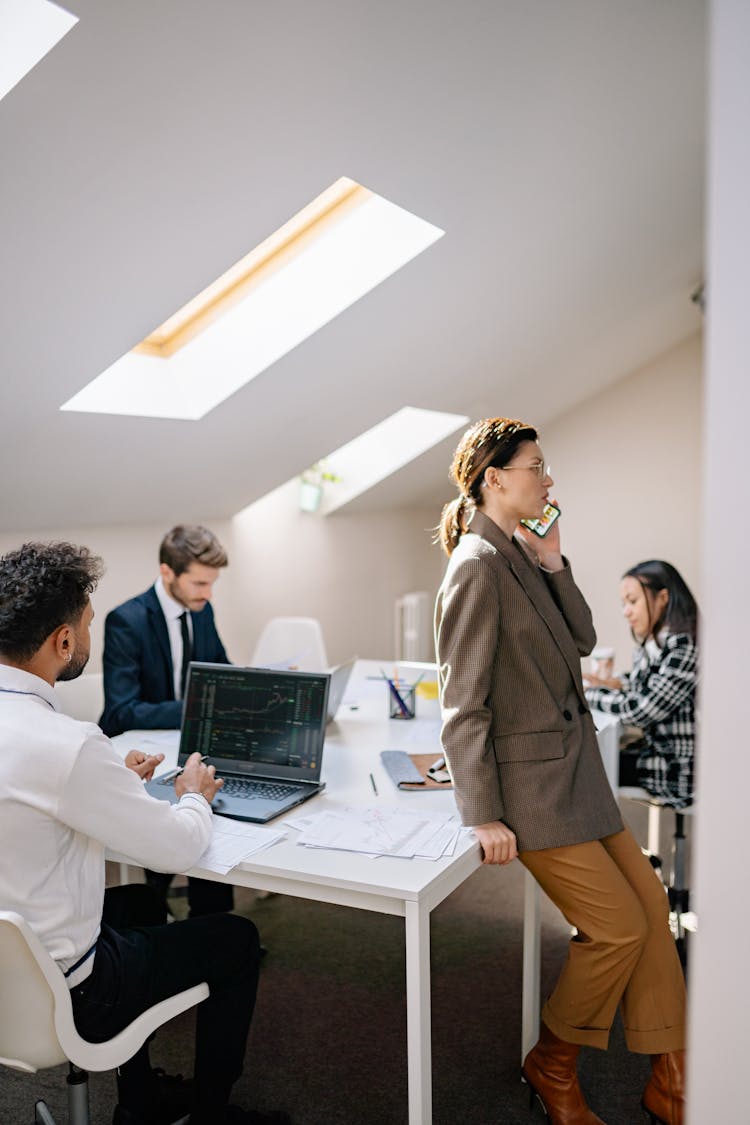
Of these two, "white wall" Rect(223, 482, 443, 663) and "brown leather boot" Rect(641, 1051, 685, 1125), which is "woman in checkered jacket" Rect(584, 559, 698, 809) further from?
"white wall" Rect(223, 482, 443, 663)

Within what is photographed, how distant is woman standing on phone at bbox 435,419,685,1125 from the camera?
77.2 inches

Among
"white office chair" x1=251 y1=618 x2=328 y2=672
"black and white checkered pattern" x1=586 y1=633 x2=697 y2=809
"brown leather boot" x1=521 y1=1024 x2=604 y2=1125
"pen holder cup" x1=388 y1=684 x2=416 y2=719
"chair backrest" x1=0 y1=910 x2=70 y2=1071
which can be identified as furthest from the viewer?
"white office chair" x1=251 y1=618 x2=328 y2=672

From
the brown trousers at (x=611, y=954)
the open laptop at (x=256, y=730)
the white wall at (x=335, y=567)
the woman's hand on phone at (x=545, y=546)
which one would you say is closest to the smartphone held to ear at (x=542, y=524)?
the woman's hand on phone at (x=545, y=546)

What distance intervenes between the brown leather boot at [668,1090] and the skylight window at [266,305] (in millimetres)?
2585

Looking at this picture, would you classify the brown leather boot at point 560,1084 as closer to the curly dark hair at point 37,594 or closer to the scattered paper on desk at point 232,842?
the scattered paper on desk at point 232,842

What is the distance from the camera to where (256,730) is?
241cm

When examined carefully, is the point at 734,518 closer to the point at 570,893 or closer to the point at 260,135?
the point at 570,893

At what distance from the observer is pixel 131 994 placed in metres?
1.75

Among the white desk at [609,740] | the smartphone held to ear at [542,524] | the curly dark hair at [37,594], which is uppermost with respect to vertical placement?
the smartphone held to ear at [542,524]

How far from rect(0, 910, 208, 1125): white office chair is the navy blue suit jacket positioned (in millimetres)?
1246

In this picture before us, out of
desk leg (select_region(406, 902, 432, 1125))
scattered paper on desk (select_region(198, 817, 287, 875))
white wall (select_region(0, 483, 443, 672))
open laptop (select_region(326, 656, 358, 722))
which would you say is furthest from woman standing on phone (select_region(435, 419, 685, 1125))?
white wall (select_region(0, 483, 443, 672))

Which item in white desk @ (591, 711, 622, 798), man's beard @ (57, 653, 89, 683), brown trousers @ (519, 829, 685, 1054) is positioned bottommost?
brown trousers @ (519, 829, 685, 1054)

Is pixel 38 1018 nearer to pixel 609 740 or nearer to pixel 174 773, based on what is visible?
pixel 174 773

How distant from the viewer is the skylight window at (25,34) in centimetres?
196
